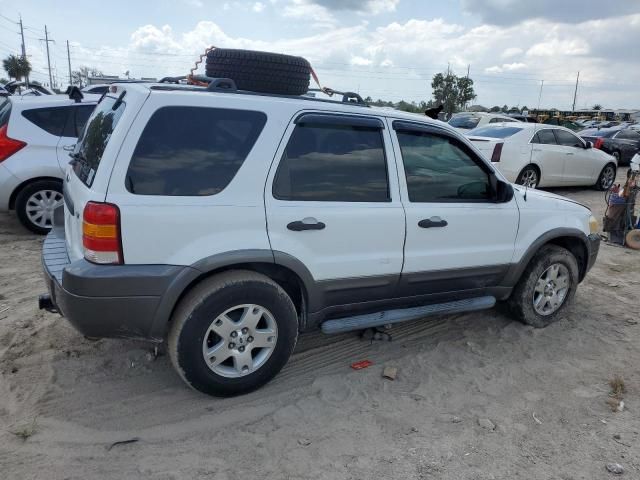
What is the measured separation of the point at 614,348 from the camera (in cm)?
428

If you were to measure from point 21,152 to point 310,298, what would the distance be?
4775 mm

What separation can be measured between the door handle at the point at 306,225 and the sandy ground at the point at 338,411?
1.10 metres

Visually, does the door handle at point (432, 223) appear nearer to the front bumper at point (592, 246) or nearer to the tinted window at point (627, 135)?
the front bumper at point (592, 246)

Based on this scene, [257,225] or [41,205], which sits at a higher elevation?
[257,225]

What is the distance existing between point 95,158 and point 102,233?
0.54 metres

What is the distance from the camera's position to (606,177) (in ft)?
41.5

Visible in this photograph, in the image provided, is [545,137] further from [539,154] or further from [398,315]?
[398,315]

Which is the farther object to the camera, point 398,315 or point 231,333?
point 398,315

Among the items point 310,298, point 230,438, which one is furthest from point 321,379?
point 230,438

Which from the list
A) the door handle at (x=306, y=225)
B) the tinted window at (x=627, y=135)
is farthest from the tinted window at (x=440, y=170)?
the tinted window at (x=627, y=135)

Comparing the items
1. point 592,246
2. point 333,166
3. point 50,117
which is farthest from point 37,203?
point 592,246

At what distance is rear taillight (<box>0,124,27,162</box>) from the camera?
6.13 m

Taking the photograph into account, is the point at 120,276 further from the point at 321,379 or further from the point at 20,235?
the point at 20,235

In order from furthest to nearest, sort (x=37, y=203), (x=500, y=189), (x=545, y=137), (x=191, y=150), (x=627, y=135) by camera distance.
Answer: (x=627, y=135)
(x=545, y=137)
(x=37, y=203)
(x=500, y=189)
(x=191, y=150)
